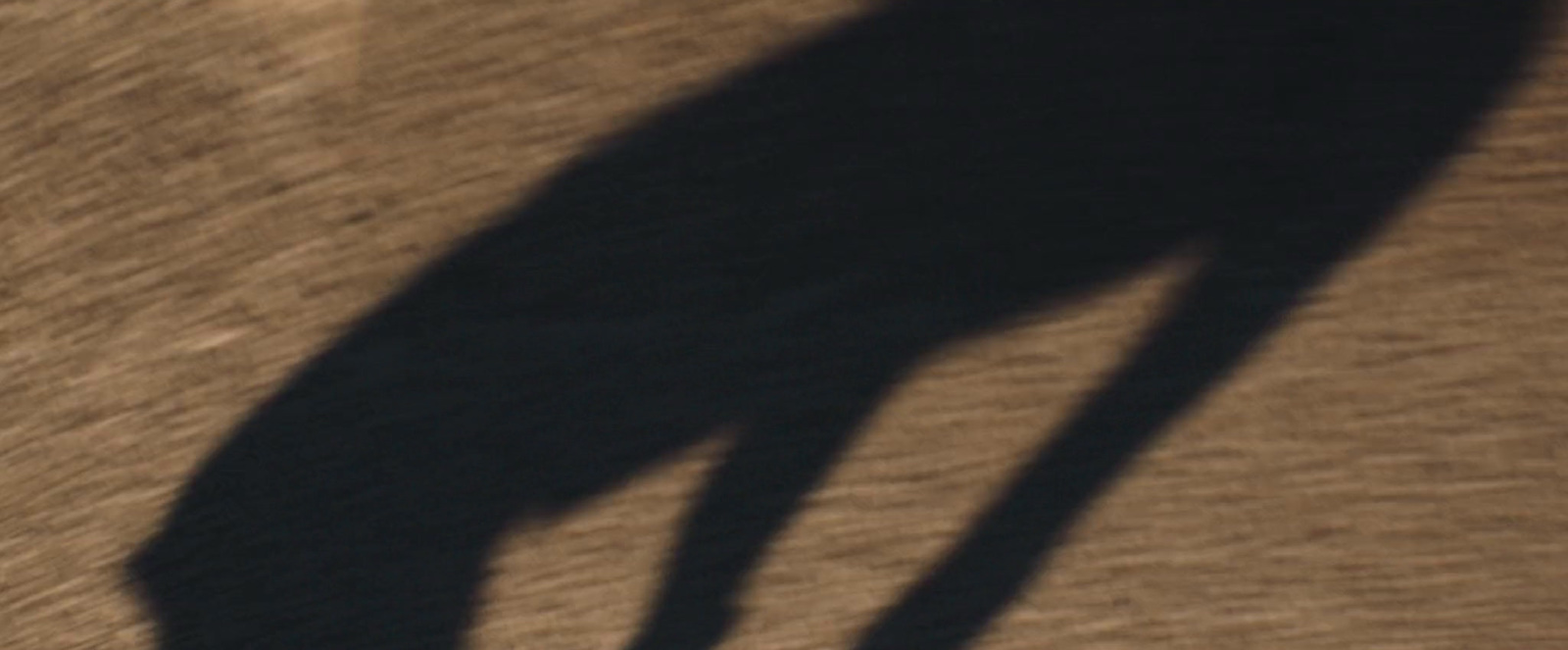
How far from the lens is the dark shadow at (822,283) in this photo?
147 inches

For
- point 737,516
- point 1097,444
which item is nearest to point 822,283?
point 737,516

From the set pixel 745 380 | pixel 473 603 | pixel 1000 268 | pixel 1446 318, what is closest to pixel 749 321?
pixel 745 380

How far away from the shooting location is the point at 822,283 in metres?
3.89

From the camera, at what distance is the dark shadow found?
374 centimetres

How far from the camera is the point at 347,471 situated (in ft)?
13.1

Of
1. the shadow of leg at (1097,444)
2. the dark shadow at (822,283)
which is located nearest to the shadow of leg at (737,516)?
the dark shadow at (822,283)

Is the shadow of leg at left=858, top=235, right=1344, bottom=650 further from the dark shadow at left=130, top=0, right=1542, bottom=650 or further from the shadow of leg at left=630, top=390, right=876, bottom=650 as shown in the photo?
the shadow of leg at left=630, top=390, right=876, bottom=650

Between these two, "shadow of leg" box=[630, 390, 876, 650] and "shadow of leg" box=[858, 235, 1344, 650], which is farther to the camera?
"shadow of leg" box=[630, 390, 876, 650]

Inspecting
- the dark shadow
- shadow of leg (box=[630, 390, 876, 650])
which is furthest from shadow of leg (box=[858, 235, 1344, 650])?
shadow of leg (box=[630, 390, 876, 650])

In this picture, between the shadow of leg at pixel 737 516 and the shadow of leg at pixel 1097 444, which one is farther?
the shadow of leg at pixel 737 516

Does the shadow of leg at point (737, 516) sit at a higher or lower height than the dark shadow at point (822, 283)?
lower

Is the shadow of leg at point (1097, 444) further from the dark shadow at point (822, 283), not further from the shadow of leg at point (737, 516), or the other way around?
the shadow of leg at point (737, 516)

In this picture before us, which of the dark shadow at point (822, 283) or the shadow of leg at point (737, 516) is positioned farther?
the shadow of leg at point (737, 516)

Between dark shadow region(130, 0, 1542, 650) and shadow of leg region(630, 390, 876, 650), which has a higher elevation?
dark shadow region(130, 0, 1542, 650)
